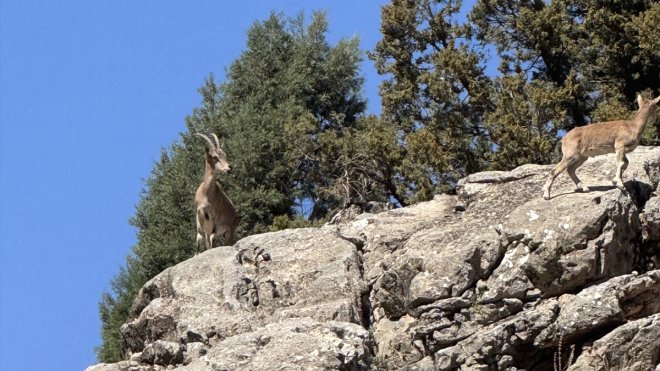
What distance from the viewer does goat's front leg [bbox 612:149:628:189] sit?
76.4ft

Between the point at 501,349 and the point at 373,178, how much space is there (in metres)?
17.0

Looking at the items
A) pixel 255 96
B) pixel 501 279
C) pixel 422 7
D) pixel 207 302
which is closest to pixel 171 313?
pixel 207 302

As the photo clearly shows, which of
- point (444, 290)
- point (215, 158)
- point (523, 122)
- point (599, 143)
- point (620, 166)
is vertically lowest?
point (444, 290)

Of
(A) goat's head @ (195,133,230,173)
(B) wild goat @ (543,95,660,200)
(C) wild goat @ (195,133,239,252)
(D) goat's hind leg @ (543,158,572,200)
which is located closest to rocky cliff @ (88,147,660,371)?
(D) goat's hind leg @ (543,158,572,200)

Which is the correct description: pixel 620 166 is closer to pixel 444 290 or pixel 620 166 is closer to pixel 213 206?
pixel 444 290

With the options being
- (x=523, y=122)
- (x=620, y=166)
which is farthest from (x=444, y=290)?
(x=523, y=122)

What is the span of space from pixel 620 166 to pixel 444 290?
3.56 meters

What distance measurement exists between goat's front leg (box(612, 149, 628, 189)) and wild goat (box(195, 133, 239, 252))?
7897mm

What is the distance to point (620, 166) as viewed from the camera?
→ 2362cm

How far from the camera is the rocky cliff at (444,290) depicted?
20.2 m

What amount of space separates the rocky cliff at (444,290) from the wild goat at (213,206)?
369 cm

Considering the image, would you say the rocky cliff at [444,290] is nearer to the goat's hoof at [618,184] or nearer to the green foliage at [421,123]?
the goat's hoof at [618,184]

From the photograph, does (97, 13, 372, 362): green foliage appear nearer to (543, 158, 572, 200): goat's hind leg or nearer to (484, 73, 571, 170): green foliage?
(484, 73, 571, 170): green foliage

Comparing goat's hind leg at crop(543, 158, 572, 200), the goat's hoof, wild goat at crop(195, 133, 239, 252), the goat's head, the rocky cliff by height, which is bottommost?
the rocky cliff
